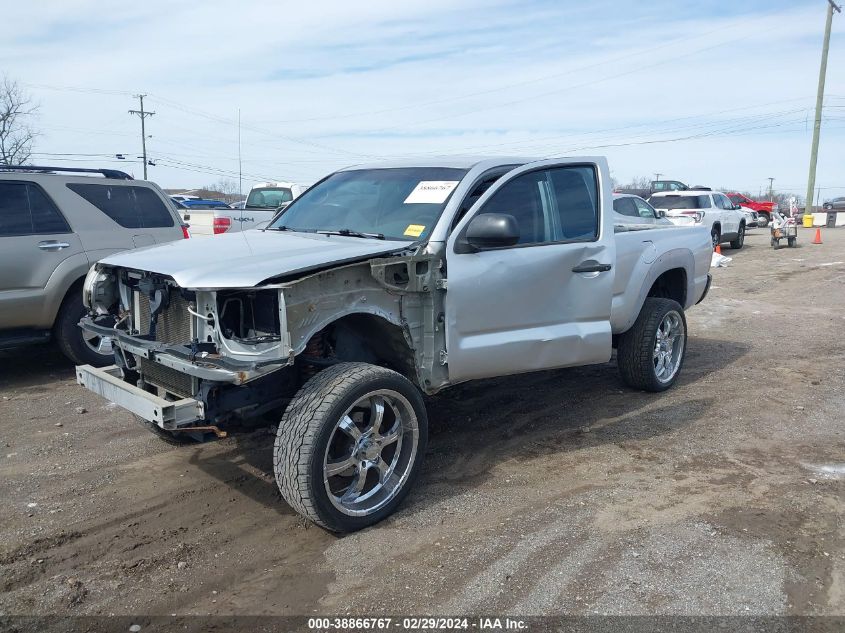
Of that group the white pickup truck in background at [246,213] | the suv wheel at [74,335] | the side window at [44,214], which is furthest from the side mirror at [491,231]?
the white pickup truck in background at [246,213]

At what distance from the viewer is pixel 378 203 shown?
4.91 metres

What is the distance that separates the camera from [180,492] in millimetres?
4367

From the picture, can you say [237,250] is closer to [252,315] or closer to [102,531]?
[252,315]

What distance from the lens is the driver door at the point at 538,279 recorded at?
14.4 ft

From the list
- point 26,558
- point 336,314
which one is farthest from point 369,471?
point 26,558

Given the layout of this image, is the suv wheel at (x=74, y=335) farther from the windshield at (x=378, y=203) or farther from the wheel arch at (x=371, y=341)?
the wheel arch at (x=371, y=341)

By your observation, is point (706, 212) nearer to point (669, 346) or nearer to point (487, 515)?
point (669, 346)

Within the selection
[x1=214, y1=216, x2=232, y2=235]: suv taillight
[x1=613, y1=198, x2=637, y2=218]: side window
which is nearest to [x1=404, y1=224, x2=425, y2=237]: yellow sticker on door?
[x1=214, y1=216, x2=232, y2=235]: suv taillight

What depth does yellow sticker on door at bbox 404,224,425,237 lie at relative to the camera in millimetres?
4426

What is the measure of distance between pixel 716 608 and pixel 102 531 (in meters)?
3.12

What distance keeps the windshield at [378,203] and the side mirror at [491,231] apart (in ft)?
0.92

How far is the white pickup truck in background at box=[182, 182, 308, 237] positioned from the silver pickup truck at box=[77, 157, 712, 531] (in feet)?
22.4

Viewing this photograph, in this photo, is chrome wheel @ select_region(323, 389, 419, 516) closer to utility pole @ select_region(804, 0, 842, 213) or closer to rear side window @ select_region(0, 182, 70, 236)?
rear side window @ select_region(0, 182, 70, 236)

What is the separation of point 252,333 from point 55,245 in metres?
4.15
